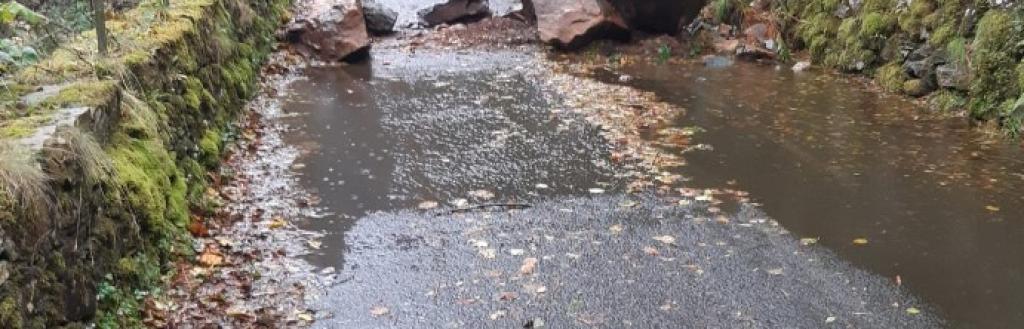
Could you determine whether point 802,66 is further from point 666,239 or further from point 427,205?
point 427,205

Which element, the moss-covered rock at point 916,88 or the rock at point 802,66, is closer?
the moss-covered rock at point 916,88

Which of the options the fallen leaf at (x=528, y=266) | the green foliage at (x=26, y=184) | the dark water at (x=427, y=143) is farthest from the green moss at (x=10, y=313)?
the fallen leaf at (x=528, y=266)

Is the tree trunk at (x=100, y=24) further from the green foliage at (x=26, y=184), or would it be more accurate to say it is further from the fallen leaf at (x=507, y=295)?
the fallen leaf at (x=507, y=295)

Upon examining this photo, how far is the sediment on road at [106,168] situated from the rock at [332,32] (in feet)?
17.2

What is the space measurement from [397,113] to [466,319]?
218 inches

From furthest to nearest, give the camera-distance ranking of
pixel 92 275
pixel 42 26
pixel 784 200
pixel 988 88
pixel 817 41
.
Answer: pixel 817 41
pixel 988 88
pixel 784 200
pixel 42 26
pixel 92 275

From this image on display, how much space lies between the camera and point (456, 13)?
55.1 feet

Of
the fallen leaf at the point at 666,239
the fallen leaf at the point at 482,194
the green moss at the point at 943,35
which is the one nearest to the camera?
the fallen leaf at the point at 666,239

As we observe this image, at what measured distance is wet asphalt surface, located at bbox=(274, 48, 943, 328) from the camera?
4926 millimetres

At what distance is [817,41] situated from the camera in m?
13.1

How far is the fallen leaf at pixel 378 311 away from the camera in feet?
16.1

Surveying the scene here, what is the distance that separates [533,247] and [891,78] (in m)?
7.14

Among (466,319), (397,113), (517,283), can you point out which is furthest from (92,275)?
(397,113)

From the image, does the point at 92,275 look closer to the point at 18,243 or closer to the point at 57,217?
the point at 57,217
